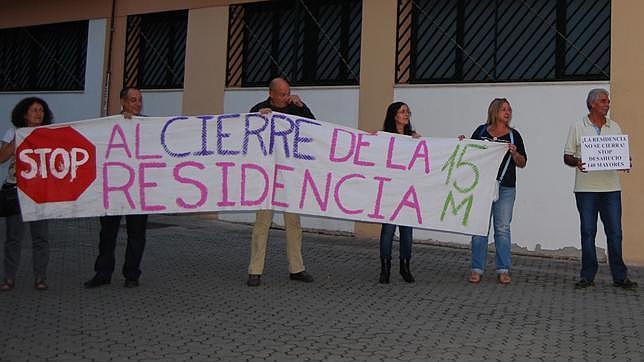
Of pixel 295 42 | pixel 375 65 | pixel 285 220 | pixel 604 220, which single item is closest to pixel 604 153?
pixel 604 220

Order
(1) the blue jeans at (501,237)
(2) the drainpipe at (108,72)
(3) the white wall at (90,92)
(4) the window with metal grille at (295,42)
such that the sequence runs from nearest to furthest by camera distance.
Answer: (1) the blue jeans at (501,237) < (4) the window with metal grille at (295,42) < (2) the drainpipe at (108,72) < (3) the white wall at (90,92)

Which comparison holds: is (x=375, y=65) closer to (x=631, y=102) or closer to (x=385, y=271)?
(x=631, y=102)

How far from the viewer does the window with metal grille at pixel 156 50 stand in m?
13.7

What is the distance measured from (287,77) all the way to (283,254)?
4.62 metres

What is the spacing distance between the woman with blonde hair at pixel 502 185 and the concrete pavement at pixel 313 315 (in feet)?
0.75

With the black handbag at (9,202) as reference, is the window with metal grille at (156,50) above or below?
above

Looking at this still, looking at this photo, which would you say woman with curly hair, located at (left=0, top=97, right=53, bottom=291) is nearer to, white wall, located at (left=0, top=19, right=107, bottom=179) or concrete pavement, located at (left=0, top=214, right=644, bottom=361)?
concrete pavement, located at (left=0, top=214, right=644, bottom=361)

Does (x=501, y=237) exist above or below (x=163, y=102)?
below

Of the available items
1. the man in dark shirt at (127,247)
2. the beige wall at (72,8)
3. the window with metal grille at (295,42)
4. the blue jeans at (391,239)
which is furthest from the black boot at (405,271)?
the beige wall at (72,8)

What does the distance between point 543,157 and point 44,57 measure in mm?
11902

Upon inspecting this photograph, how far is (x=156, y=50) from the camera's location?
14.0m

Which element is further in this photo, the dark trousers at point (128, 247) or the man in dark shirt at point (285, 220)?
the man in dark shirt at point (285, 220)

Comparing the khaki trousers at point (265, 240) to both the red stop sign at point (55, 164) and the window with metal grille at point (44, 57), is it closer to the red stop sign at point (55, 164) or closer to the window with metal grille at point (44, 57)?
the red stop sign at point (55, 164)

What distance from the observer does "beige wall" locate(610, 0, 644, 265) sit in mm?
8914
